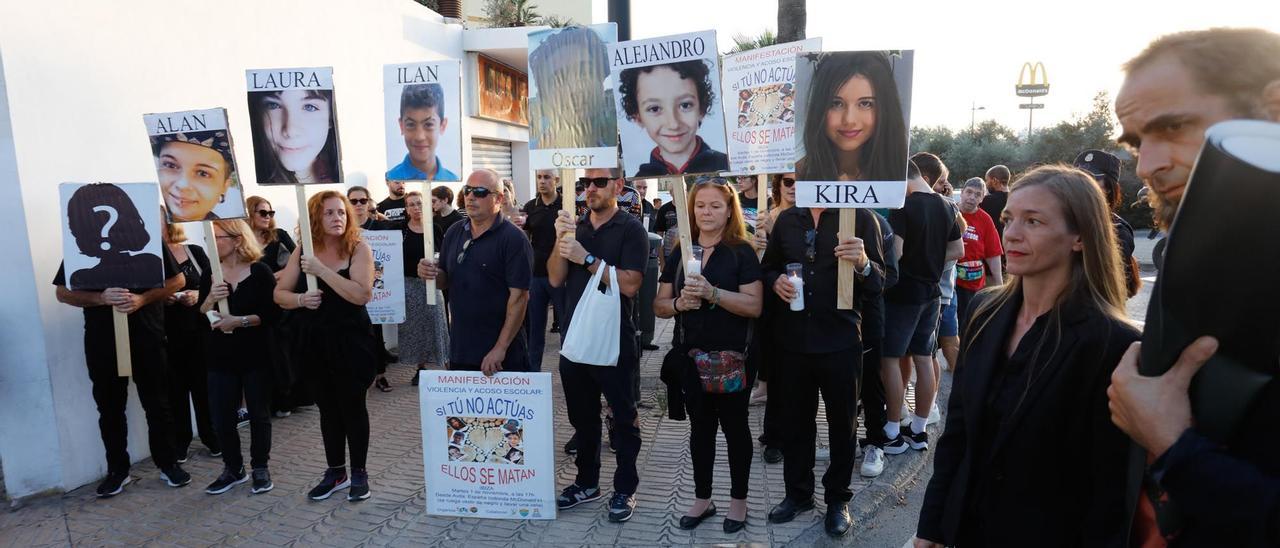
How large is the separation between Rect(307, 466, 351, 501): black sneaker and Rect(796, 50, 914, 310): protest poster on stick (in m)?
3.54

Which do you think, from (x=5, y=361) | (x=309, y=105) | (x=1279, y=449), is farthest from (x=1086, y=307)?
(x=5, y=361)

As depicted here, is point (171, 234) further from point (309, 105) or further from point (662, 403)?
point (662, 403)

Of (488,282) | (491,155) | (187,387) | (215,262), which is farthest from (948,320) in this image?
(491,155)

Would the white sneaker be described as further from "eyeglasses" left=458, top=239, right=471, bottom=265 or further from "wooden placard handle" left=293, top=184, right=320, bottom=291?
"wooden placard handle" left=293, top=184, right=320, bottom=291

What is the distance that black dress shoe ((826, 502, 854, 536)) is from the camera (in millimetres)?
4219

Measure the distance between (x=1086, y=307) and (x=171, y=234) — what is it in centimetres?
586

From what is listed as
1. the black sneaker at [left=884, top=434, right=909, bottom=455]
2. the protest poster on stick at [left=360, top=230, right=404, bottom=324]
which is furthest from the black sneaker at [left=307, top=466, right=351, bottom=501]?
the black sneaker at [left=884, top=434, right=909, bottom=455]

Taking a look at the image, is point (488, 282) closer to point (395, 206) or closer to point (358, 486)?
point (358, 486)

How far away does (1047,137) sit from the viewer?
30641 mm

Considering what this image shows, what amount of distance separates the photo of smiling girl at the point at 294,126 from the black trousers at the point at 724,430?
291 centimetres

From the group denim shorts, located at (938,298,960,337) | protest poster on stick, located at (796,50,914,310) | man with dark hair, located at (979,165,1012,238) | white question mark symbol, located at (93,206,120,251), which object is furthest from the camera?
man with dark hair, located at (979,165,1012,238)

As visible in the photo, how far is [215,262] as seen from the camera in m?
4.94

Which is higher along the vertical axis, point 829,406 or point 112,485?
point 829,406

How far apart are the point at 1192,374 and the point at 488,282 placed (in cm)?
385
